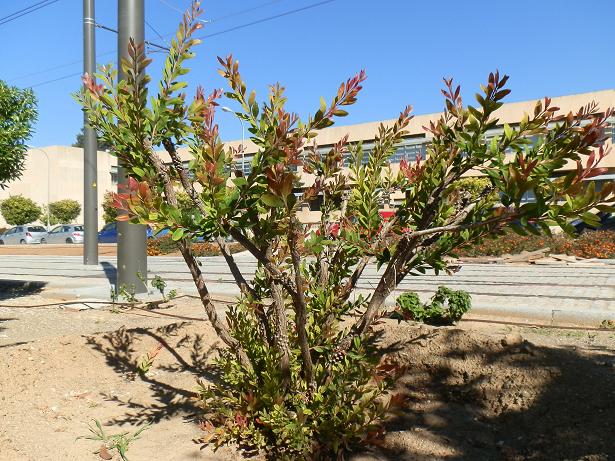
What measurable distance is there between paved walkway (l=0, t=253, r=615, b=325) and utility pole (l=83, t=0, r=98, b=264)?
72cm

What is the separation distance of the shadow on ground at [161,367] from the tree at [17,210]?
1916 inches

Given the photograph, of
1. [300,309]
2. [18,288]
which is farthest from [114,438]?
[18,288]

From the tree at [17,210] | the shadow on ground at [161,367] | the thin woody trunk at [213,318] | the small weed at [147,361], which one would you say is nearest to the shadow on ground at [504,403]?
the thin woody trunk at [213,318]

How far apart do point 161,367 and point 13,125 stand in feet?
15.4

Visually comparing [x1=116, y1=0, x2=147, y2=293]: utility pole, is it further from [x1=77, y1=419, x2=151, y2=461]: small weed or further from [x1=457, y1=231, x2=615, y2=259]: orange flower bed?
[x1=457, y1=231, x2=615, y2=259]: orange flower bed

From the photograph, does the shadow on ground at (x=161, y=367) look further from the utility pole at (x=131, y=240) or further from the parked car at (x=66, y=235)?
the parked car at (x=66, y=235)

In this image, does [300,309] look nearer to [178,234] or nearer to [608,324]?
[178,234]

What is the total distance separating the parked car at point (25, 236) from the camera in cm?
3783

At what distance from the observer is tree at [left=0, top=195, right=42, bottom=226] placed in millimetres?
48094

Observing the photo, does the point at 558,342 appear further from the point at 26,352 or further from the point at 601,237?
the point at 601,237

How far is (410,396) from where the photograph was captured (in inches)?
154

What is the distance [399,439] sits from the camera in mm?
3207

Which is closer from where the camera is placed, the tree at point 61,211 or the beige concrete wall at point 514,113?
the beige concrete wall at point 514,113

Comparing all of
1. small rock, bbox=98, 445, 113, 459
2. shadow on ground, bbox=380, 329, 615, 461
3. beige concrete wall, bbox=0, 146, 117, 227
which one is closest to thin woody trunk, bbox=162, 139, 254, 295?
small rock, bbox=98, 445, 113, 459
